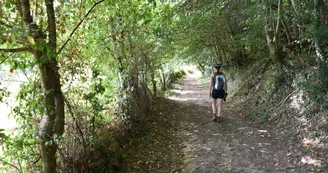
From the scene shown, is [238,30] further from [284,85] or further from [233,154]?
[233,154]

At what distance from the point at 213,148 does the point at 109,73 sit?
11.9ft

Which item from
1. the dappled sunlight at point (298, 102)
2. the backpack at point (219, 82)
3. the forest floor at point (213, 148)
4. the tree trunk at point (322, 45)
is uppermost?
the tree trunk at point (322, 45)

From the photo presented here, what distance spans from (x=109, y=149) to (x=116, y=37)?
3036 mm

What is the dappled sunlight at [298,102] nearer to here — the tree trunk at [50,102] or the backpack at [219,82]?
the backpack at [219,82]

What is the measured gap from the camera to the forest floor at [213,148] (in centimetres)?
490

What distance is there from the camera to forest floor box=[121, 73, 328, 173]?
4898 millimetres

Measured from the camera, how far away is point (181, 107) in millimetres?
11016

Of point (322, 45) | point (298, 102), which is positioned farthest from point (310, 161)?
point (322, 45)

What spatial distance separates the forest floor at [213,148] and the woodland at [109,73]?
36 cm

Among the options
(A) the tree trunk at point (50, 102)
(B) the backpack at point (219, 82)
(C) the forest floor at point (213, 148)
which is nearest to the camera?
(A) the tree trunk at point (50, 102)

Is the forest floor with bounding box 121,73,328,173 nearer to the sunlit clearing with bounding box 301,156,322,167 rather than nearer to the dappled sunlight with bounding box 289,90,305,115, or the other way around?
the sunlit clearing with bounding box 301,156,322,167

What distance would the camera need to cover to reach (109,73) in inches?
293

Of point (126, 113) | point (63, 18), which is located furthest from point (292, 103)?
point (63, 18)

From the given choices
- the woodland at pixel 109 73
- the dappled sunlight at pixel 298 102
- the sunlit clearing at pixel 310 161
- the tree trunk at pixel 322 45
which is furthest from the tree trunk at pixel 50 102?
the dappled sunlight at pixel 298 102
